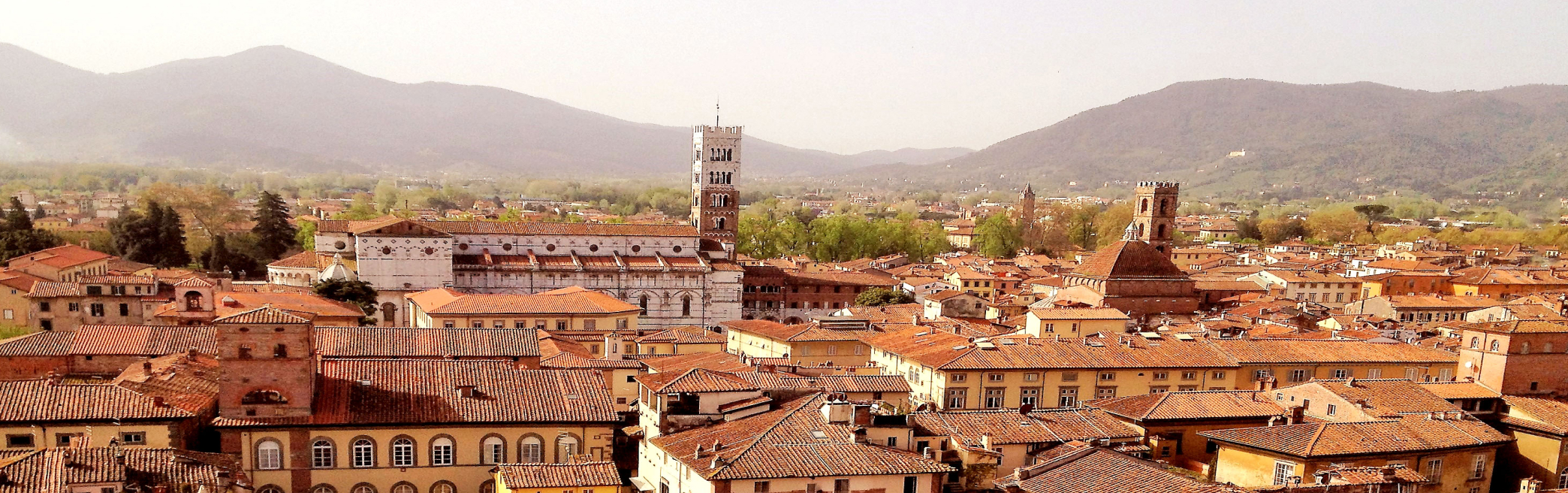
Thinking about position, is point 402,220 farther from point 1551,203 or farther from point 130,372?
point 1551,203

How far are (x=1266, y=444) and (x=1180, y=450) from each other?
14.7ft

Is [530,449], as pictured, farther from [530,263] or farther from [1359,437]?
[530,263]

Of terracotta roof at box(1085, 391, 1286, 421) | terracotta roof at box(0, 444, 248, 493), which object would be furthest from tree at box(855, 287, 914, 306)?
terracotta roof at box(0, 444, 248, 493)

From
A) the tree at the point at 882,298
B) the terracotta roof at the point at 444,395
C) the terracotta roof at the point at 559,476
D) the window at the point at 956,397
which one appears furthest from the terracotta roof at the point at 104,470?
the tree at the point at 882,298

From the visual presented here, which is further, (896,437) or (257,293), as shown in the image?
(257,293)

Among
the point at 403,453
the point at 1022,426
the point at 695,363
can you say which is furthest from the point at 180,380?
the point at 1022,426

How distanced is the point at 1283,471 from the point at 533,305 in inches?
1193

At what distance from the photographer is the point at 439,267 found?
59844mm

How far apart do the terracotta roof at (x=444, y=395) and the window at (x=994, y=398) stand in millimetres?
11323

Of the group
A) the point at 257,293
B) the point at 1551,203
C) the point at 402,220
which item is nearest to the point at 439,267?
the point at 402,220

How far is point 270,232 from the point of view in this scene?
→ 75375 mm

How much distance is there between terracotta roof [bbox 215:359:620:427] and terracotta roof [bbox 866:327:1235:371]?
10.6m

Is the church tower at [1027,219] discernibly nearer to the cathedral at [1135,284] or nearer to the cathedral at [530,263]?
the cathedral at [530,263]

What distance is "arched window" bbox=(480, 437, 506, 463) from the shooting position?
23.9 m
